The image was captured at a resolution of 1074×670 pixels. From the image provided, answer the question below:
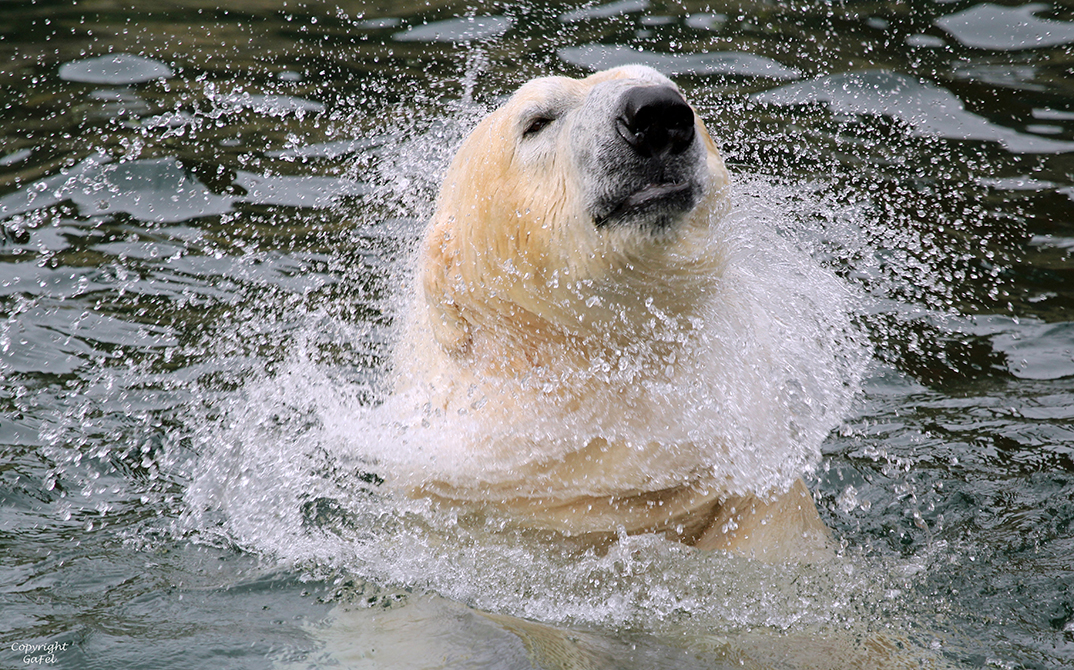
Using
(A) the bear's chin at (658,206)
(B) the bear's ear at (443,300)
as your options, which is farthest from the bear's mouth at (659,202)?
(B) the bear's ear at (443,300)

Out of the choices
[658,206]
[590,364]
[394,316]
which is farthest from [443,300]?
[394,316]

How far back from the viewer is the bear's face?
10.3 ft

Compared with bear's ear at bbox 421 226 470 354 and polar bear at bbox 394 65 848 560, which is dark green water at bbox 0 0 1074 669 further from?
bear's ear at bbox 421 226 470 354

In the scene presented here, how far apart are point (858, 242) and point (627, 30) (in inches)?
125

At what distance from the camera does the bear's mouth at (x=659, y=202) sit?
312 cm

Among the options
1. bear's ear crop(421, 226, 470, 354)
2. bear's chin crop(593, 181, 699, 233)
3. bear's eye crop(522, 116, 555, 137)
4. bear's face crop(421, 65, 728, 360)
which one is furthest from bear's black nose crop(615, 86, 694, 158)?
bear's ear crop(421, 226, 470, 354)

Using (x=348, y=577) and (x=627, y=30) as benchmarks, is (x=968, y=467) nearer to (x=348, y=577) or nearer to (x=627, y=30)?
(x=348, y=577)

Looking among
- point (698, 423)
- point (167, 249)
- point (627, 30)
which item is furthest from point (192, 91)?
point (698, 423)

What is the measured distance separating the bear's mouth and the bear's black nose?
0.10 m

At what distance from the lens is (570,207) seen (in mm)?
3256

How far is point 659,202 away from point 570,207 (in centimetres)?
30

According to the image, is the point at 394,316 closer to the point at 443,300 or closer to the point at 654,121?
the point at 443,300

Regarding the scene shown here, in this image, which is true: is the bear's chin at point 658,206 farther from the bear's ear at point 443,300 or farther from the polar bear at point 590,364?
the bear's ear at point 443,300

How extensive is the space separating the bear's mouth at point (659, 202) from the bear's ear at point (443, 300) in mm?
793
